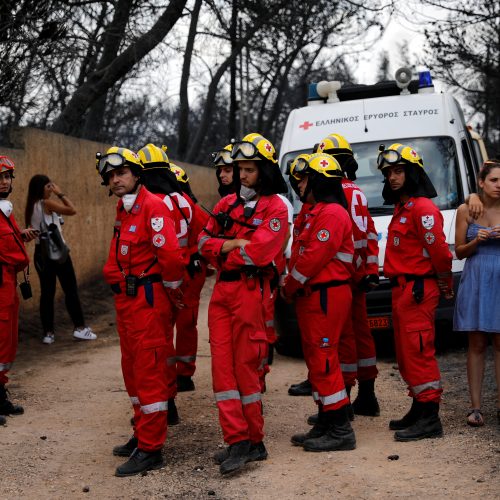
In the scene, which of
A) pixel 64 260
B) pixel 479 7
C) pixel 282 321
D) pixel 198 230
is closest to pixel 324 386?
pixel 198 230

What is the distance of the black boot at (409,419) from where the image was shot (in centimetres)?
657

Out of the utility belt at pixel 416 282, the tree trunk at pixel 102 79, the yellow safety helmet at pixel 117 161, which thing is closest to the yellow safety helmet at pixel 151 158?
the yellow safety helmet at pixel 117 161

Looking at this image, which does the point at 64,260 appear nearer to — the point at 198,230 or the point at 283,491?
the point at 198,230

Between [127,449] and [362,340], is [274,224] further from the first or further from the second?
[127,449]

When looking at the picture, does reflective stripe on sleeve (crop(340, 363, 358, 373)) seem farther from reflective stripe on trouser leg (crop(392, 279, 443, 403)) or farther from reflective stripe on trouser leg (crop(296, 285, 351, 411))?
reflective stripe on trouser leg (crop(296, 285, 351, 411))

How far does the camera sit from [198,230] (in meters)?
7.58

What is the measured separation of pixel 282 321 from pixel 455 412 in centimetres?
277

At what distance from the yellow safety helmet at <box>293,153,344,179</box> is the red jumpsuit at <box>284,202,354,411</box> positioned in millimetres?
231

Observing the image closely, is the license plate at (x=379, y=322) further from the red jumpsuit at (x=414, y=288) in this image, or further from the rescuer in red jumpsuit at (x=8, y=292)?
the rescuer in red jumpsuit at (x=8, y=292)

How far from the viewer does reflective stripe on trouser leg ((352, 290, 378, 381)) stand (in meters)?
7.20

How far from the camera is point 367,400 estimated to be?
7.28 metres

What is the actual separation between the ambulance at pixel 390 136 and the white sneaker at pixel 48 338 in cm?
289

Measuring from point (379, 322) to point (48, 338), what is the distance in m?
4.17

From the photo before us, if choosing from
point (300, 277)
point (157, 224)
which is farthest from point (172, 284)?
point (300, 277)
